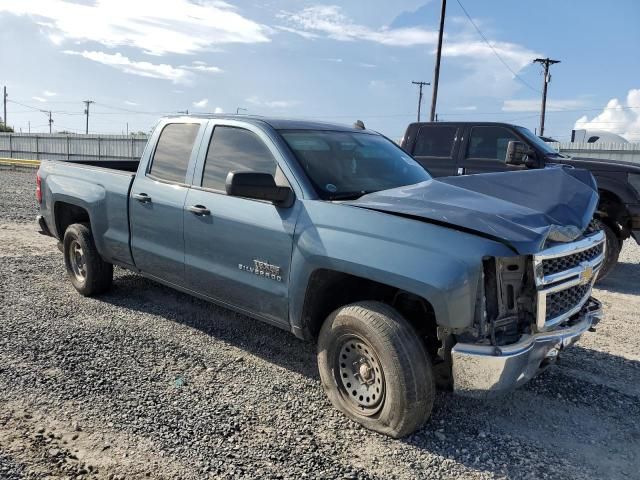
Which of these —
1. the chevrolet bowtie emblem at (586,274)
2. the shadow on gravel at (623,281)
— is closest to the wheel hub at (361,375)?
the chevrolet bowtie emblem at (586,274)

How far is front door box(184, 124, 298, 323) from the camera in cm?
376

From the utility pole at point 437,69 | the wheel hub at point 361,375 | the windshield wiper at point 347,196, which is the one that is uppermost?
the utility pole at point 437,69

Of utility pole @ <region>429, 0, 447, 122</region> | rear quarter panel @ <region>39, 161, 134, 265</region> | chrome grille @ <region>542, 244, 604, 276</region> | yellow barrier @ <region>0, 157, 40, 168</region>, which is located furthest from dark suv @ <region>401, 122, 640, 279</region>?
yellow barrier @ <region>0, 157, 40, 168</region>

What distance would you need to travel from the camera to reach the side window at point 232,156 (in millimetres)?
4070

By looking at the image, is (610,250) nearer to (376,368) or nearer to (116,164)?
(376,368)

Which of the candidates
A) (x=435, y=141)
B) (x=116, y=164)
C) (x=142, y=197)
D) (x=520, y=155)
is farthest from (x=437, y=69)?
(x=142, y=197)

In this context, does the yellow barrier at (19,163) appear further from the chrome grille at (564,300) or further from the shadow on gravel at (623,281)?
the chrome grille at (564,300)

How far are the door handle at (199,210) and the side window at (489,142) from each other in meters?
5.45

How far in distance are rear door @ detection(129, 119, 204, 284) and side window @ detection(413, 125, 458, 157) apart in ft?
16.6

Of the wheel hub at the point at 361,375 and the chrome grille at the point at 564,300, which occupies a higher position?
the chrome grille at the point at 564,300

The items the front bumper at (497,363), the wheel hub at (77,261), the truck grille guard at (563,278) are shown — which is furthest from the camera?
the wheel hub at (77,261)

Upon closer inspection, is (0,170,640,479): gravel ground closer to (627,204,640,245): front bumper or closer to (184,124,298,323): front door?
(184,124,298,323): front door

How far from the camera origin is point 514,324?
10.2 ft

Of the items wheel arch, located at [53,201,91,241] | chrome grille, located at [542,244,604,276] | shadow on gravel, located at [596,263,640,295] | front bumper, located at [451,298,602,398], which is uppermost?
chrome grille, located at [542,244,604,276]
